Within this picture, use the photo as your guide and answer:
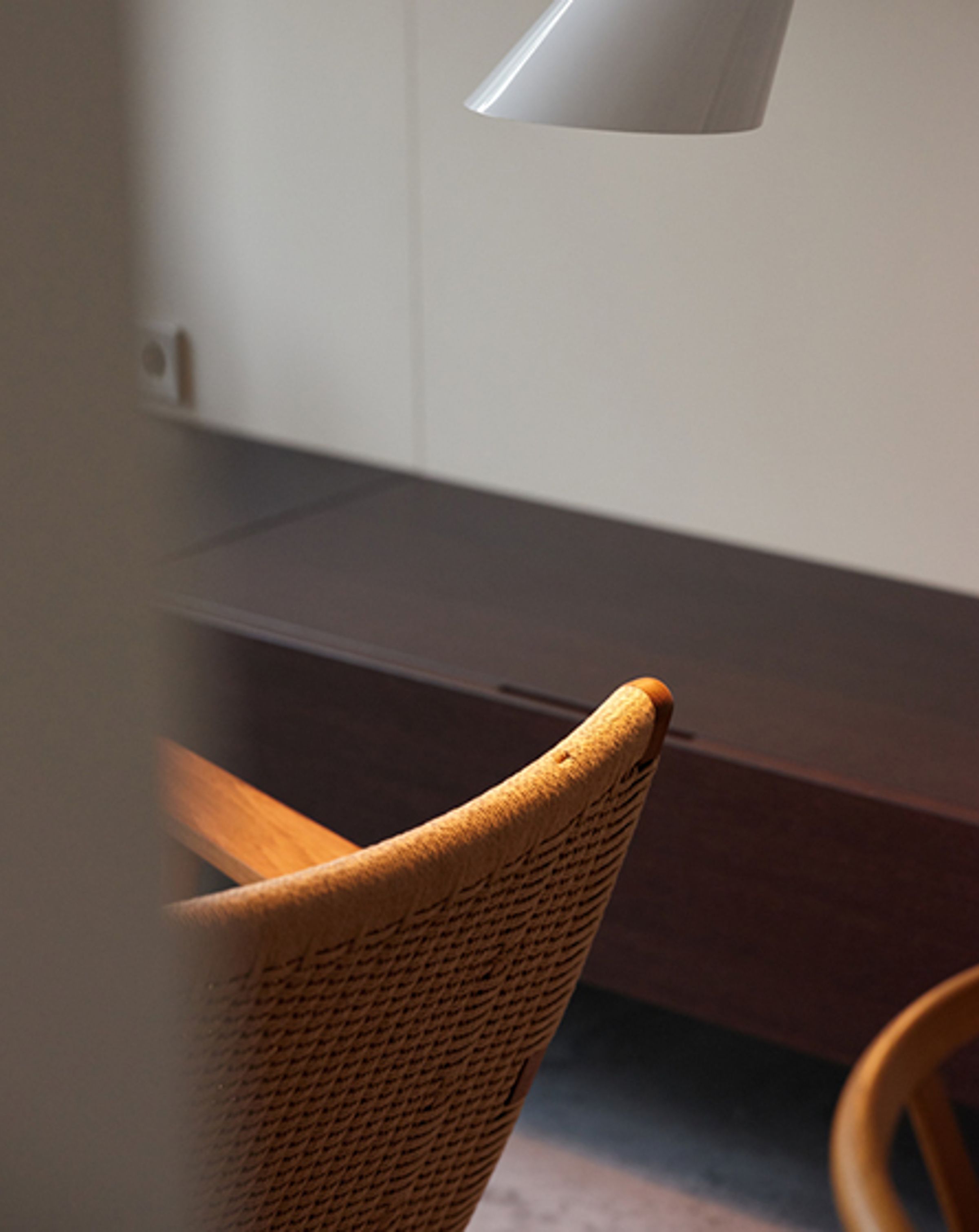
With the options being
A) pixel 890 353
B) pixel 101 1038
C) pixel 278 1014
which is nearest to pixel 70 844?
pixel 101 1038

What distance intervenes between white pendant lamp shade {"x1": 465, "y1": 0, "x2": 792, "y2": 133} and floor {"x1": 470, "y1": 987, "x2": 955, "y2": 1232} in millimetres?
1184

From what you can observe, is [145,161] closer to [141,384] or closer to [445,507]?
[141,384]

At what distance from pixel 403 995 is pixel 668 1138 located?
3.87 feet

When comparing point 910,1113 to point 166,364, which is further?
point 166,364

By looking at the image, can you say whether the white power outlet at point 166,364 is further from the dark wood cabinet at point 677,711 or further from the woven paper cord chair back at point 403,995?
the woven paper cord chair back at point 403,995

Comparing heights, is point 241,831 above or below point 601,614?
above

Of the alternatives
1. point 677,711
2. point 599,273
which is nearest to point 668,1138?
point 677,711

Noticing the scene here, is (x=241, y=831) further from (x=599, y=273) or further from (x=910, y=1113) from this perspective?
(x=599, y=273)

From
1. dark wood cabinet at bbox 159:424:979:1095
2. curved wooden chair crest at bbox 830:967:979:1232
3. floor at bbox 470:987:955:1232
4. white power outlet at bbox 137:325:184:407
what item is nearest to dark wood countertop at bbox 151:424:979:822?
dark wood cabinet at bbox 159:424:979:1095

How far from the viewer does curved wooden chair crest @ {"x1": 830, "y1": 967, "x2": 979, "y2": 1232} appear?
63cm

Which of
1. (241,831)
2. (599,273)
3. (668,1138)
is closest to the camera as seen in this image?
(241,831)

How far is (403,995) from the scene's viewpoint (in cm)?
72

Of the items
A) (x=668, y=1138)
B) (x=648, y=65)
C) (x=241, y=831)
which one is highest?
(x=648, y=65)

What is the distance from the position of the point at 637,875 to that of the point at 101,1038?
1.54m
